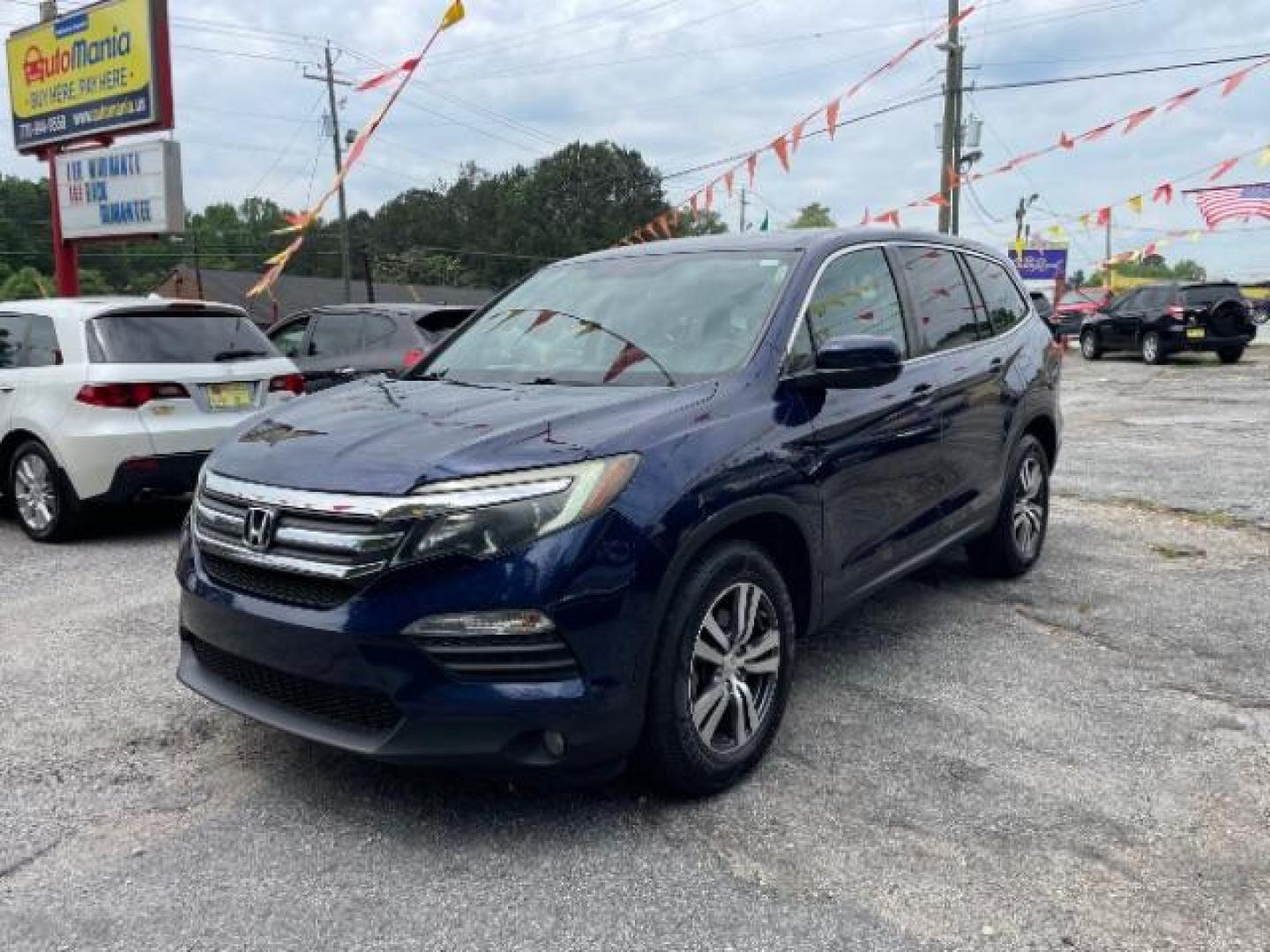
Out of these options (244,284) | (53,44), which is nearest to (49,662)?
(53,44)

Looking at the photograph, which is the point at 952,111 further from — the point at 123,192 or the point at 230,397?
the point at 230,397

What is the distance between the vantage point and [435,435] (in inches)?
116

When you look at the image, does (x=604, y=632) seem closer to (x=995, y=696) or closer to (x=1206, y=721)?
(x=995, y=696)

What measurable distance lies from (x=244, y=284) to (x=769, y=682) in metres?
60.5

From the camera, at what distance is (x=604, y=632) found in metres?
2.65

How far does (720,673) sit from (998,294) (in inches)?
122

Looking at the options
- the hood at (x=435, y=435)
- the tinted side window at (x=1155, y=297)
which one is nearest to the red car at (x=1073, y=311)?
the tinted side window at (x=1155, y=297)

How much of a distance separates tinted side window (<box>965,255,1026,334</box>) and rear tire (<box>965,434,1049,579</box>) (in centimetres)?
61

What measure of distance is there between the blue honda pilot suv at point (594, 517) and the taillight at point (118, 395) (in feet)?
9.53

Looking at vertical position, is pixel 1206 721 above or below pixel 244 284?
below

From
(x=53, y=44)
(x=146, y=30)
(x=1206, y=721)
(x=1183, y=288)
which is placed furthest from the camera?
(x=1183, y=288)

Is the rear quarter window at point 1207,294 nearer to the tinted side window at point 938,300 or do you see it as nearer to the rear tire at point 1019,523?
the rear tire at point 1019,523

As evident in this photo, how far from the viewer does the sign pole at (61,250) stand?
48.1 feet

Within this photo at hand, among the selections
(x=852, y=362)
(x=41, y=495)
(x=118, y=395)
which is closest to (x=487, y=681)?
(x=852, y=362)
